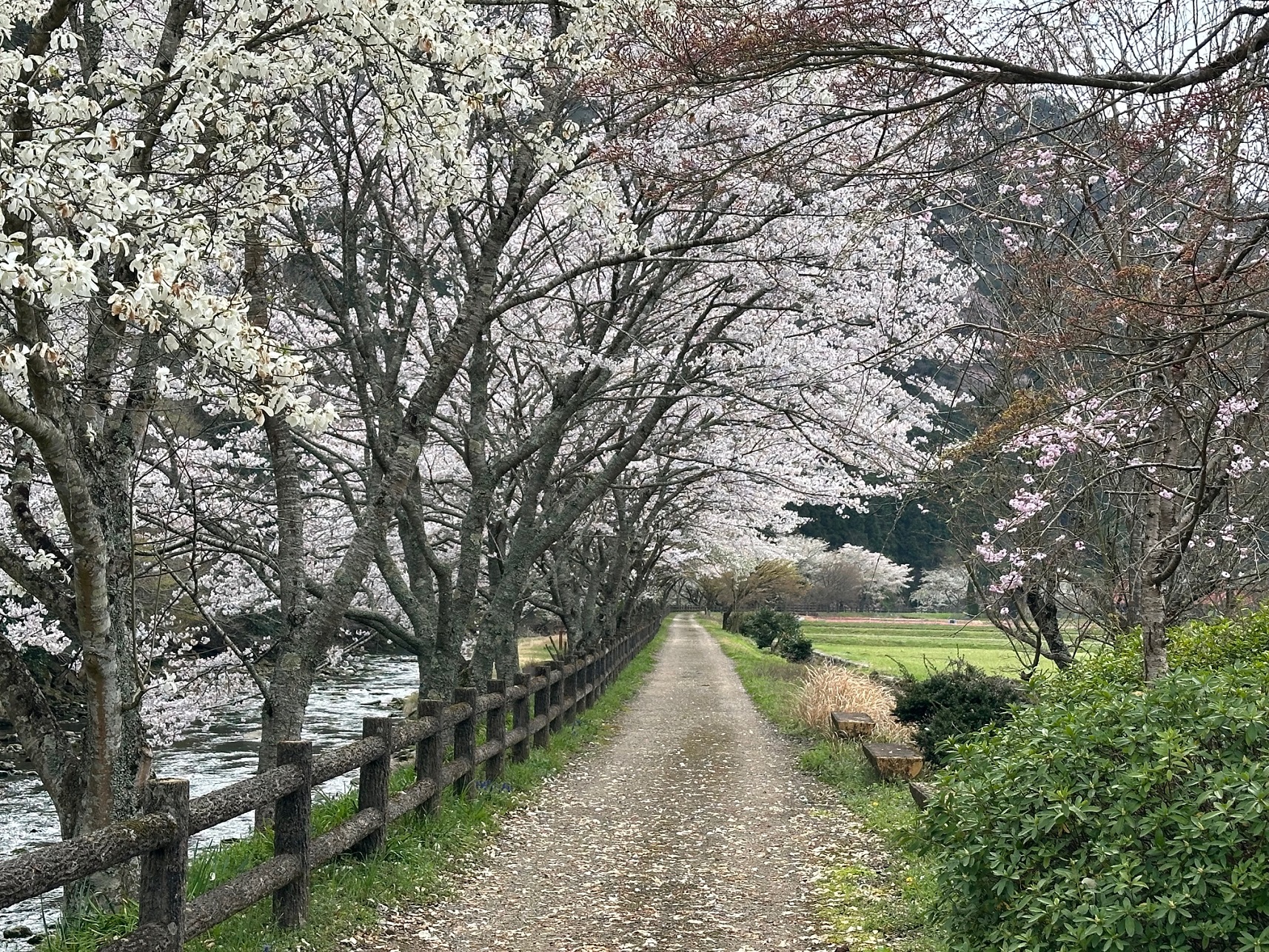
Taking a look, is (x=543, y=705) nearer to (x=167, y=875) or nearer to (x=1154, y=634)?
(x=1154, y=634)

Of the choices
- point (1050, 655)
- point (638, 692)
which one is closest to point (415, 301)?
point (1050, 655)

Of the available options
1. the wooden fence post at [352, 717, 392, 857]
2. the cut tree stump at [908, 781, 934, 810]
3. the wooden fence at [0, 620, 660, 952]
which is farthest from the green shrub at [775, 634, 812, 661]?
the wooden fence post at [352, 717, 392, 857]

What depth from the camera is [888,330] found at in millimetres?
14359

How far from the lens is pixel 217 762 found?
58.2 ft

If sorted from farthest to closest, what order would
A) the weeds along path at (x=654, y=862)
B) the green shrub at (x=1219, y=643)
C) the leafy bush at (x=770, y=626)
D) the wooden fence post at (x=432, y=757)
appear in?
1. the leafy bush at (x=770, y=626)
2. the wooden fence post at (x=432, y=757)
3. the weeds along path at (x=654, y=862)
4. the green shrub at (x=1219, y=643)

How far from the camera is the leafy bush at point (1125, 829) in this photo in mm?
3545

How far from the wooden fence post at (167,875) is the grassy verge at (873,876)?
354 centimetres

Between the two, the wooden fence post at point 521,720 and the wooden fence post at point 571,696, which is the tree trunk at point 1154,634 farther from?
the wooden fence post at point 571,696

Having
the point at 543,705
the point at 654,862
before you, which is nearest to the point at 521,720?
the point at 543,705

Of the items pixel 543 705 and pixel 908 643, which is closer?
pixel 543 705

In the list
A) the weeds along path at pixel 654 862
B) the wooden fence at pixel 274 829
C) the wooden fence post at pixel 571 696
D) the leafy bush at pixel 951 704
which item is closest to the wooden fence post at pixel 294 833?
the wooden fence at pixel 274 829

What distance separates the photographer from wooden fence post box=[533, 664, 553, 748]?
13.4 metres

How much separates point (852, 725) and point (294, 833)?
29.3 feet

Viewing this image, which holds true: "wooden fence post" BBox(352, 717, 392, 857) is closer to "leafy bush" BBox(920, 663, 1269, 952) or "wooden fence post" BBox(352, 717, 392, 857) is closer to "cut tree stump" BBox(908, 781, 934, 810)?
"leafy bush" BBox(920, 663, 1269, 952)
